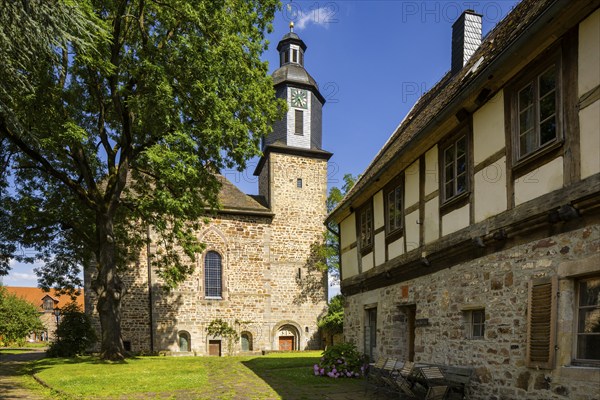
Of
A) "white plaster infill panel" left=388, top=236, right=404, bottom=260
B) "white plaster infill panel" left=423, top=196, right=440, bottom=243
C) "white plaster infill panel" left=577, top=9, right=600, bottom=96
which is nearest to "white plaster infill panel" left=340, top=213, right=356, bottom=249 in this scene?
"white plaster infill panel" left=388, top=236, right=404, bottom=260

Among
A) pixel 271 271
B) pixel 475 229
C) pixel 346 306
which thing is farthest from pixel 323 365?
pixel 271 271

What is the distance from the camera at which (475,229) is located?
22.2ft

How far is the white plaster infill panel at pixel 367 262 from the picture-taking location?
36.9 ft

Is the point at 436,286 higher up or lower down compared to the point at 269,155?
lower down

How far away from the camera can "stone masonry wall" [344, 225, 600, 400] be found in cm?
497

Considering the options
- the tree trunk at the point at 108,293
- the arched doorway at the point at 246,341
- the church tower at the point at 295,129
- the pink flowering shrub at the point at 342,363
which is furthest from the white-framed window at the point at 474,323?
the church tower at the point at 295,129

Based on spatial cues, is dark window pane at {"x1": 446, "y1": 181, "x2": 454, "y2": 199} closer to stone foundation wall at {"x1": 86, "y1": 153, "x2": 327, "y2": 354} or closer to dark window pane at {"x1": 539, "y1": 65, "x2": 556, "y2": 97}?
dark window pane at {"x1": 539, "y1": 65, "x2": 556, "y2": 97}

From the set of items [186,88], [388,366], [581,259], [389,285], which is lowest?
[388,366]

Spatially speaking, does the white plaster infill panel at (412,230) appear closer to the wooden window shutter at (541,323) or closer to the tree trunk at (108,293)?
the wooden window shutter at (541,323)

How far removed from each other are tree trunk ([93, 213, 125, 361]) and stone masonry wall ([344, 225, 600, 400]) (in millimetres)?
9807

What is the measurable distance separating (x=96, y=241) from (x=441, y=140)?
44.9ft

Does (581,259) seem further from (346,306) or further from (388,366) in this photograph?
(346,306)

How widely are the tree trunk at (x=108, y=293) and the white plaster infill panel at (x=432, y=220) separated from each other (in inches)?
416

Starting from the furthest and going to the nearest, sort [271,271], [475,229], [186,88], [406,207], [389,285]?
[271,271] < [186,88] < [389,285] < [406,207] < [475,229]
